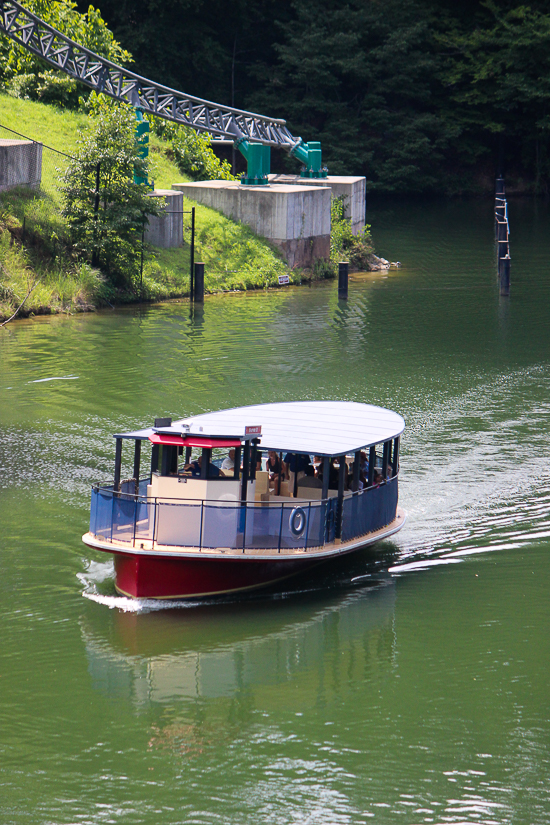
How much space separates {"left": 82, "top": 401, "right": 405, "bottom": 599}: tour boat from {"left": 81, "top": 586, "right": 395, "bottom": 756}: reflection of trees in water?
2.10 feet

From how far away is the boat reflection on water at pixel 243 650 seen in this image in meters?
14.6

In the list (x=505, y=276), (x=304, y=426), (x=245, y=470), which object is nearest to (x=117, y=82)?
(x=505, y=276)

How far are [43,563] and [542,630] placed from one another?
812 centimetres

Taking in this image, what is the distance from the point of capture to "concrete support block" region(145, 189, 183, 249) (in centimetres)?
4466

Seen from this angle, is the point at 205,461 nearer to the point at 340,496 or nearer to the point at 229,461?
the point at 229,461

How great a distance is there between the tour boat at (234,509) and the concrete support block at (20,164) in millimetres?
25980

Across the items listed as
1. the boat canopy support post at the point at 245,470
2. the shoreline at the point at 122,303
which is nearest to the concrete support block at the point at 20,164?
the shoreline at the point at 122,303

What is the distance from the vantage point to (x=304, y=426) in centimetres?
1864

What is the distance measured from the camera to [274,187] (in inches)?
1945

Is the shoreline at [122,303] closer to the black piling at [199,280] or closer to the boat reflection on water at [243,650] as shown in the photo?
the black piling at [199,280]

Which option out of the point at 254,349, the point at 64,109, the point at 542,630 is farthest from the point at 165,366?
the point at 64,109

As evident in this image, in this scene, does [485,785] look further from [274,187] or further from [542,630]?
[274,187]

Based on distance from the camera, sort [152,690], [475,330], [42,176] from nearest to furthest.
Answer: [152,690] < [475,330] < [42,176]

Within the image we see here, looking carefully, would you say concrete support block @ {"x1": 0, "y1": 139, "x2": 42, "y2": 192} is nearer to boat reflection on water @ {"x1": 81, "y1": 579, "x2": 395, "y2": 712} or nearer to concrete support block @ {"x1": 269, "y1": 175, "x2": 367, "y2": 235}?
concrete support block @ {"x1": 269, "y1": 175, "x2": 367, "y2": 235}
